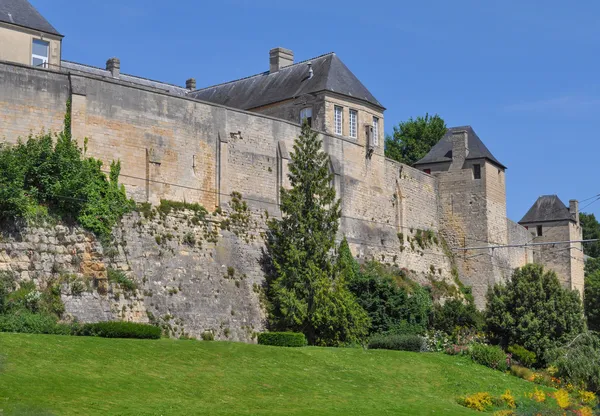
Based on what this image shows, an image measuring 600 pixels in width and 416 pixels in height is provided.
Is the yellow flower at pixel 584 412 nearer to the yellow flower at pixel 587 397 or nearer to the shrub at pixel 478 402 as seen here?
the shrub at pixel 478 402

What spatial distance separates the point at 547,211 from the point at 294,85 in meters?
25.2

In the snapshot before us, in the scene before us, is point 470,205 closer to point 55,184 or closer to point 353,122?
point 353,122

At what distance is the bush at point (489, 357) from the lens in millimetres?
36188

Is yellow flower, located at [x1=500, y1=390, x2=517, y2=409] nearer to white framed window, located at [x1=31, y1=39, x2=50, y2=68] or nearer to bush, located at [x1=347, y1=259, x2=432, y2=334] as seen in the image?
bush, located at [x1=347, y1=259, x2=432, y2=334]

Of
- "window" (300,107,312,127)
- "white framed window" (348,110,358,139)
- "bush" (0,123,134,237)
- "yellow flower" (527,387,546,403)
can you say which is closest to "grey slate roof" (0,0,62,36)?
"bush" (0,123,134,237)

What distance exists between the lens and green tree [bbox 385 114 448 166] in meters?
72.0

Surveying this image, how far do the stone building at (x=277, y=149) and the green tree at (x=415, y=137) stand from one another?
11.6 meters

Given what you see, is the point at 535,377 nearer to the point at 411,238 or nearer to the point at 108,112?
the point at 411,238

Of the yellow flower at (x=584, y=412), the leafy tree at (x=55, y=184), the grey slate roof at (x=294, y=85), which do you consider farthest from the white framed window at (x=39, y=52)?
the yellow flower at (x=584, y=412)

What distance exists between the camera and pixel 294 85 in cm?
4797

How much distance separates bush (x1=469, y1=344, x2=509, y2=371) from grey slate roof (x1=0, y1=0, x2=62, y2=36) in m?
19.5

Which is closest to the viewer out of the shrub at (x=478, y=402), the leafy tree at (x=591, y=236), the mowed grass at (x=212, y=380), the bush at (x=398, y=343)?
the mowed grass at (x=212, y=380)

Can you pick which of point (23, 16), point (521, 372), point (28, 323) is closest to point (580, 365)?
point (521, 372)

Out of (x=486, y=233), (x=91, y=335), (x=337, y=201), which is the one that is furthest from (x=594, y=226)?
(x=91, y=335)
